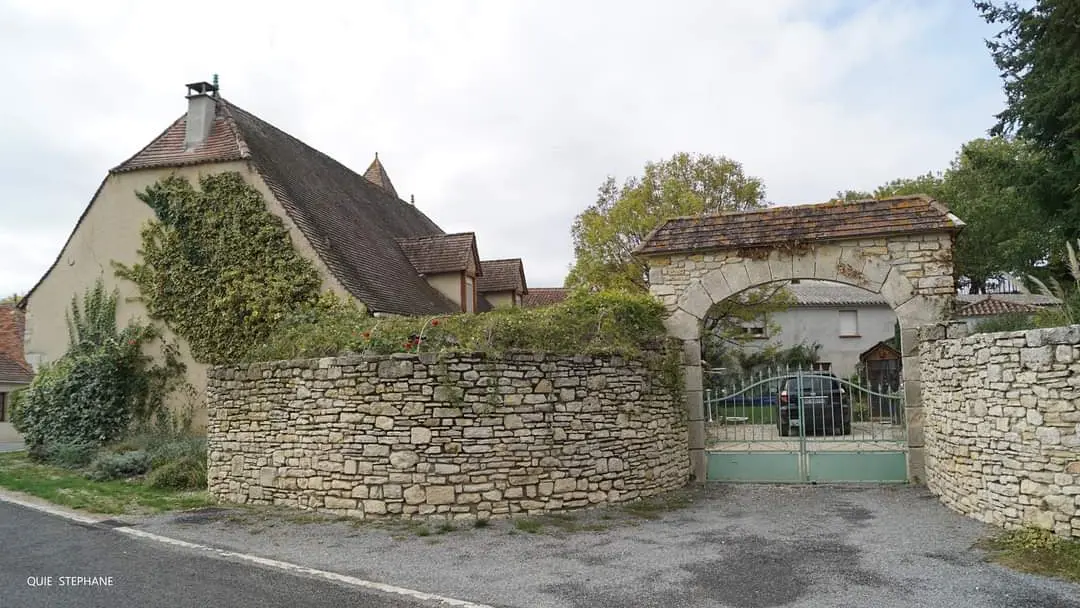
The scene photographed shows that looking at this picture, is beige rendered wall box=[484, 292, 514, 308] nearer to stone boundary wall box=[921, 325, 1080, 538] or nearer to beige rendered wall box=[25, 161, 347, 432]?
beige rendered wall box=[25, 161, 347, 432]

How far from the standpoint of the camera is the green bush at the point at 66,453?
48.7 ft

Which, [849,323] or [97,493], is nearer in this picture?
[97,493]

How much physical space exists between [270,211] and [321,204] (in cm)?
222

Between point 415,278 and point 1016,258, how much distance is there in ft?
66.4

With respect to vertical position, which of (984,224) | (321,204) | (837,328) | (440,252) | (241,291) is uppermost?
(984,224)

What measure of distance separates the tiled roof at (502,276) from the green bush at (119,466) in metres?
11.8

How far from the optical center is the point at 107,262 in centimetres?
1725

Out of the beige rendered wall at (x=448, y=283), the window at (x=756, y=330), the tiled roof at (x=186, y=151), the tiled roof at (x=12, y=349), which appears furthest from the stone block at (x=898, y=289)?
the tiled roof at (x=12, y=349)

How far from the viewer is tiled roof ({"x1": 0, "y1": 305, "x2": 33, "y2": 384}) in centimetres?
2523

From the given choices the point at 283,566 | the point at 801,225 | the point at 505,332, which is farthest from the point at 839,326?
the point at 283,566

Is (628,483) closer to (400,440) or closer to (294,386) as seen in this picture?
(400,440)

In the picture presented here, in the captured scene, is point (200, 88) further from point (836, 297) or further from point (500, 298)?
point (836, 297)

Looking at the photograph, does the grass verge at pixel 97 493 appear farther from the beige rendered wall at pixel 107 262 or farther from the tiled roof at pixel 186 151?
the tiled roof at pixel 186 151

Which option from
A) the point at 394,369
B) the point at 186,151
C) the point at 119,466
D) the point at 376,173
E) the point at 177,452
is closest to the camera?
the point at 394,369
